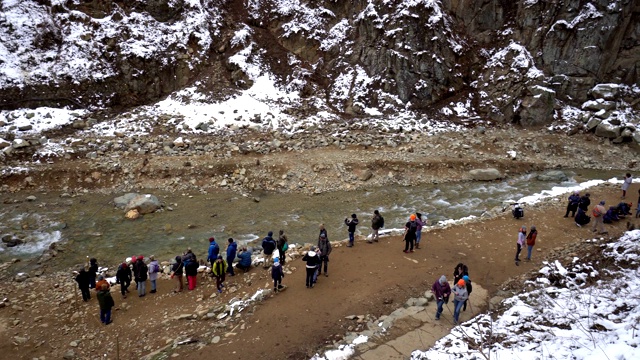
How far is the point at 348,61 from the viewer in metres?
31.0

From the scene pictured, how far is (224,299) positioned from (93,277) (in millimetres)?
4870

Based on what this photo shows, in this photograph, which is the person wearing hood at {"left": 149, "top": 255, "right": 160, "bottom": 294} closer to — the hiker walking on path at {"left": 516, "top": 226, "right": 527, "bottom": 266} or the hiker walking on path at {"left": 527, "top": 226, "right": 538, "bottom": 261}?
the hiker walking on path at {"left": 516, "top": 226, "right": 527, "bottom": 266}

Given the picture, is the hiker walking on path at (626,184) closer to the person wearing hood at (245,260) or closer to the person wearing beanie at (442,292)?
the person wearing beanie at (442,292)

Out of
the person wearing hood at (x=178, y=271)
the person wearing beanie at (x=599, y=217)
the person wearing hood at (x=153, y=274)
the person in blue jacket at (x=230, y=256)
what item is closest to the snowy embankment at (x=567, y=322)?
the person wearing beanie at (x=599, y=217)

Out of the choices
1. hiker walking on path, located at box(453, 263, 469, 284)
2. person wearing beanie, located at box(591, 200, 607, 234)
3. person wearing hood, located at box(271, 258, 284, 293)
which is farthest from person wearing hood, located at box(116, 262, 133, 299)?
person wearing beanie, located at box(591, 200, 607, 234)

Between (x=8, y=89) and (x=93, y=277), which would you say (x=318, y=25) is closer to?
(x=8, y=89)

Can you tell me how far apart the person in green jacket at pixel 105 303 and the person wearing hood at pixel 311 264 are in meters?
5.75

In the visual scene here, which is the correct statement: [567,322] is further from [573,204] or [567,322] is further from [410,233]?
[573,204]

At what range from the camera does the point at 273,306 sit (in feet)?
34.5

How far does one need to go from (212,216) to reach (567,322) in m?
15.4

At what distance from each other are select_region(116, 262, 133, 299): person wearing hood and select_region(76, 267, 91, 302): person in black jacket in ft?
2.84

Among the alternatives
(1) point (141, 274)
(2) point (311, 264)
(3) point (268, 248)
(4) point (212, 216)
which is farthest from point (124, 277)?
(4) point (212, 216)

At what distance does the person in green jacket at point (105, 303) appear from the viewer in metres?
10.3

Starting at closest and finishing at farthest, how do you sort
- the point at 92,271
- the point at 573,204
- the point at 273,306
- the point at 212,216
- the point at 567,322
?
the point at 567,322
the point at 273,306
the point at 92,271
the point at 573,204
the point at 212,216
